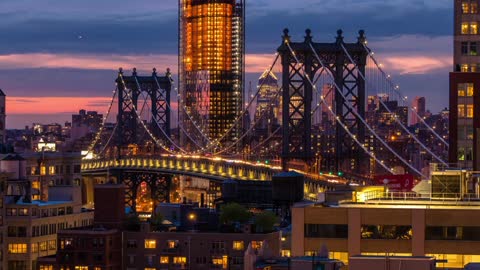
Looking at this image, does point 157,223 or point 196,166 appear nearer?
point 157,223

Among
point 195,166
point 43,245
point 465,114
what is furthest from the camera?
point 195,166

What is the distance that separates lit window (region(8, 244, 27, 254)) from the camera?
3349 inches

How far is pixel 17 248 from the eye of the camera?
85.3m

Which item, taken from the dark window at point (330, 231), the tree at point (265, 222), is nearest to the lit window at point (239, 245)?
the tree at point (265, 222)

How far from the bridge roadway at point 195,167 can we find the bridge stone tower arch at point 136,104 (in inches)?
191

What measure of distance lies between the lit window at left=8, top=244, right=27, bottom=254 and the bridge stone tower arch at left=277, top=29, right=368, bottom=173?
40306 mm

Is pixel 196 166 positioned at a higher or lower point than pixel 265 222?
higher

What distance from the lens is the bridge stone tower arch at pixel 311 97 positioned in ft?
397

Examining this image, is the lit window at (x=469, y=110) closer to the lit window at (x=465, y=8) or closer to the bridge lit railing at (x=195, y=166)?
the lit window at (x=465, y=8)

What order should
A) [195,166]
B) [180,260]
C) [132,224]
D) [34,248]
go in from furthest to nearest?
[195,166] → [34,248] → [132,224] → [180,260]

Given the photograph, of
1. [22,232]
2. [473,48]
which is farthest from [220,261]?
[473,48]

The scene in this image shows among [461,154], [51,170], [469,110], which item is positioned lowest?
[51,170]

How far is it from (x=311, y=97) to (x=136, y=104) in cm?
5786

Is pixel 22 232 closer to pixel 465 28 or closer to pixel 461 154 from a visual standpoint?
pixel 465 28
